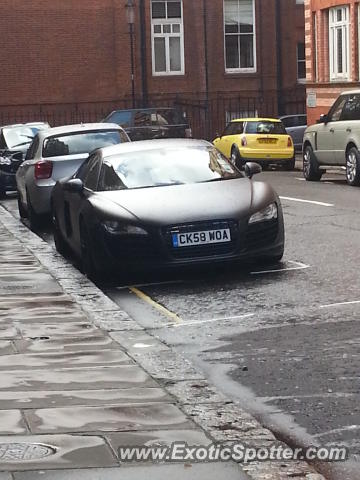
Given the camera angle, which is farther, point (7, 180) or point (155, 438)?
point (7, 180)

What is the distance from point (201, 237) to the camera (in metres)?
10.7

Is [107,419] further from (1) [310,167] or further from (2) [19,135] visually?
(2) [19,135]

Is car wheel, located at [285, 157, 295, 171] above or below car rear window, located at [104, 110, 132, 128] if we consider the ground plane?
below

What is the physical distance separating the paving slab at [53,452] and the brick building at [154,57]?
119 ft

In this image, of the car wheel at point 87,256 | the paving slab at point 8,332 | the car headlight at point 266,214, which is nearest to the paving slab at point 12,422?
the paving slab at point 8,332

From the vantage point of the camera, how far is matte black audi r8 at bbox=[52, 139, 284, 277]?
10688mm

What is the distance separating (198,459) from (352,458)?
0.76 m

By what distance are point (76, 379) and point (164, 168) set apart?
532 centimetres

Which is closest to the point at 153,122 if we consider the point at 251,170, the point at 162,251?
the point at 251,170

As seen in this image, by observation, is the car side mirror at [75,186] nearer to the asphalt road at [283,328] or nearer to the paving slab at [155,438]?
the asphalt road at [283,328]

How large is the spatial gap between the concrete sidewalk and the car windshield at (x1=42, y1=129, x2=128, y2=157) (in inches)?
303

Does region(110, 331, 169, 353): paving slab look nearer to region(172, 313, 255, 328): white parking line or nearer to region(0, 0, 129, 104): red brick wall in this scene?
region(172, 313, 255, 328): white parking line

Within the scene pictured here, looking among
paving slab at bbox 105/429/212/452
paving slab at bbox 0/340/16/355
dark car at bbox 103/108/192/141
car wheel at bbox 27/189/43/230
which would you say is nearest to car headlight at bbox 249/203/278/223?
paving slab at bbox 0/340/16/355

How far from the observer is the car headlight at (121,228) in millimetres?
10641
